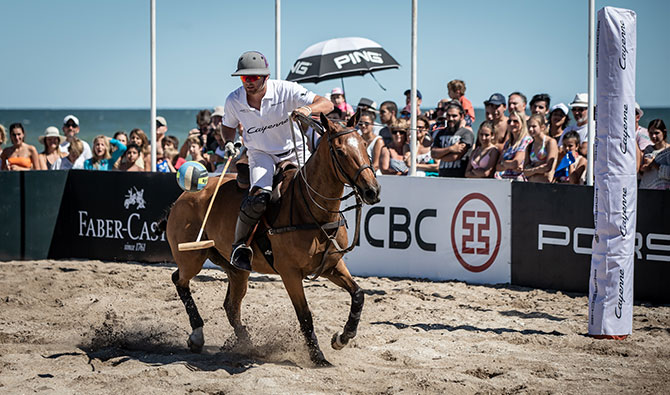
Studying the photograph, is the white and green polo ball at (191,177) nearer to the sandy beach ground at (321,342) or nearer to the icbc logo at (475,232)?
the sandy beach ground at (321,342)

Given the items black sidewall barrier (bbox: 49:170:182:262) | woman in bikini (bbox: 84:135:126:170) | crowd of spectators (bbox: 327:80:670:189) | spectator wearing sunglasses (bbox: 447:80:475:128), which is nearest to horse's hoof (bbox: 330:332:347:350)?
crowd of spectators (bbox: 327:80:670:189)

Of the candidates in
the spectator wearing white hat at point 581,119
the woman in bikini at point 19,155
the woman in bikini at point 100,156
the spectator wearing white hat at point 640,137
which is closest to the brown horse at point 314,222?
the spectator wearing white hat at point 581,119

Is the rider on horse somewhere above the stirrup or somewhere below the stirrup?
above

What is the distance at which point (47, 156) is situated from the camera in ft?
47.4

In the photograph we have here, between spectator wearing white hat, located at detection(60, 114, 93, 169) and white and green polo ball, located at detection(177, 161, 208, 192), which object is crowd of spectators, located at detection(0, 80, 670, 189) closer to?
spectator wearing white hat, located at detection(60, 114, 93, 169)

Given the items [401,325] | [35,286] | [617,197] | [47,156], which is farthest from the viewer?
[47,156]

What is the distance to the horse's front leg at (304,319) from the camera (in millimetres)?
6738

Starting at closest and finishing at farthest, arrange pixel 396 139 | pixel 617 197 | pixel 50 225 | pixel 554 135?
pixel 617 197 → pixel 554 135 → pixel 396 139 → pixel 50 225

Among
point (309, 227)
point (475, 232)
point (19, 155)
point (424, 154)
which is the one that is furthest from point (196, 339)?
point (19, 155)

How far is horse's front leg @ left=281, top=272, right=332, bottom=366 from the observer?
674 centimetres

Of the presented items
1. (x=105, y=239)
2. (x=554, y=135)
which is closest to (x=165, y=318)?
(x=105, y=239)

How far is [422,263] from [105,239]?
5.51 meters

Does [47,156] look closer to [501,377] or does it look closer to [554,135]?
[554,135]

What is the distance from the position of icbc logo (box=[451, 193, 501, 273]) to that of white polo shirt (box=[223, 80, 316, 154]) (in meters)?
4.09
